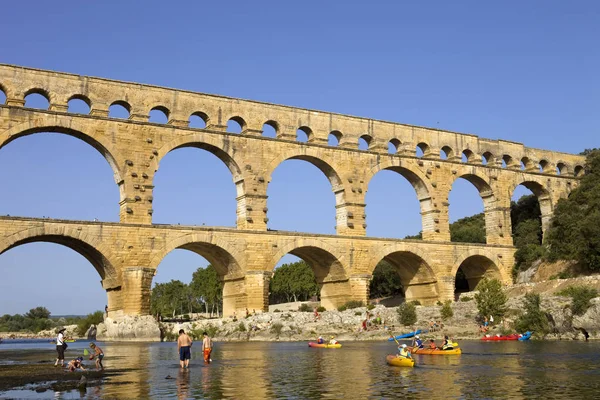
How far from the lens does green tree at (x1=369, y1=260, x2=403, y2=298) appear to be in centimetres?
6204

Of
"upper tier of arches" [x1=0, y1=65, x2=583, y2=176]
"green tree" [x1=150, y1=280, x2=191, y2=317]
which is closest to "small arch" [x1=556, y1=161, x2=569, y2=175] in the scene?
"upper tier of arches" [x1=0, y1=65, x2=583, y2=176]

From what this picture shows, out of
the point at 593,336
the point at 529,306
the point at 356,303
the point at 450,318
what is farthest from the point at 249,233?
the point at 593,336

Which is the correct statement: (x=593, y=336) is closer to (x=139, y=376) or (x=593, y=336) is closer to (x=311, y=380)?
(x=311, y=380)

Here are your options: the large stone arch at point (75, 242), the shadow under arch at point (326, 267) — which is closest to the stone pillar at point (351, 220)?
the shadow under arch at point (326, 267)

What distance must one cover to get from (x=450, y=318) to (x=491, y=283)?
120 inches

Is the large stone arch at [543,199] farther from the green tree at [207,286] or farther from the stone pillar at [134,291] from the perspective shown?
the green tree at [207,286]

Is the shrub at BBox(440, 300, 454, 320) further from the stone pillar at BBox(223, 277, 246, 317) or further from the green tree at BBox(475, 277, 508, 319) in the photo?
the stone pillar at BBox(223, 277, 246, 317)

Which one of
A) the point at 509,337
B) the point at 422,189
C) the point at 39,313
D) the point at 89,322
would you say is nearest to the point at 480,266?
the point at 422,189

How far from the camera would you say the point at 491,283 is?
3662 cm

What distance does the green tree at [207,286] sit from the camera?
Answer: 78562 millimetres

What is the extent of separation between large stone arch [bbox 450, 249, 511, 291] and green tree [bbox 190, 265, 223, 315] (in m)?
32.4

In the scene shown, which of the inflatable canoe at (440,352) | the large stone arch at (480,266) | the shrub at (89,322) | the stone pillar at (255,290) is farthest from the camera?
the shrub at (89,322)

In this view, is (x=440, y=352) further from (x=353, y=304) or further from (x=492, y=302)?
(x=353, y=304)

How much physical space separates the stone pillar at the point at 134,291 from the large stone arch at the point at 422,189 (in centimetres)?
1760
